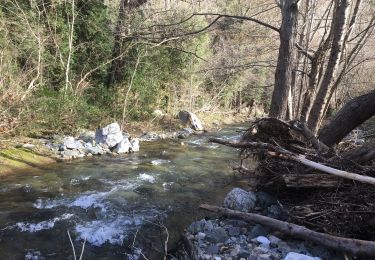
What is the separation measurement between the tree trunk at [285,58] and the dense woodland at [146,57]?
0.06 ft

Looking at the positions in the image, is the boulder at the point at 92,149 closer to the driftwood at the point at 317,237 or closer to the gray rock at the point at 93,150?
the gray rock at the point at 93,150

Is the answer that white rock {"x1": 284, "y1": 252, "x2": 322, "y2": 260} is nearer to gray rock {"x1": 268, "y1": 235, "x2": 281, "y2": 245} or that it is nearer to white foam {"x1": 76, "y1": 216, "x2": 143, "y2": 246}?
gray rock {"x1": 268, "y1": 235, "x2": 281, "y2": 245}

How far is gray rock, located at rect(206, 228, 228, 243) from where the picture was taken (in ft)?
13.8

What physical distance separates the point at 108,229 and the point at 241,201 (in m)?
2.10

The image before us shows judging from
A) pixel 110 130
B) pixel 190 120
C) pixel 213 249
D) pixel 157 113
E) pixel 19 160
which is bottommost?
pixel 19 160

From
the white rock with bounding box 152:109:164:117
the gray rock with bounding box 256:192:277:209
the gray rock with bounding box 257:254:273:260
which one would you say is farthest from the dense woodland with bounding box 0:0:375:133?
the gray rock with bounding box 257:254:273:260

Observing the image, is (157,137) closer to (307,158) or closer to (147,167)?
(147,167)

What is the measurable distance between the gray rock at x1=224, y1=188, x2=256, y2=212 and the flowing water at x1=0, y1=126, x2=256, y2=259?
0.92 m

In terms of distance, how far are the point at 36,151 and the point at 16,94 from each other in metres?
1.60

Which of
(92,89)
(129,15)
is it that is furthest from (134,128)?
(129,15)

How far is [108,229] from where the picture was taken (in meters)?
5.54

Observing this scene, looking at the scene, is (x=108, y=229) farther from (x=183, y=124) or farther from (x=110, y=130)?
(x=183, y=124)

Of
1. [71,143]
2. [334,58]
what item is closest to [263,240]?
[334,58]

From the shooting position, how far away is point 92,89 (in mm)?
14398
